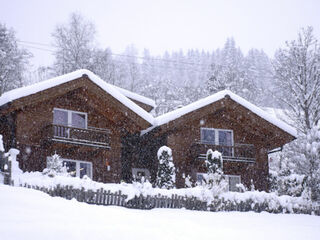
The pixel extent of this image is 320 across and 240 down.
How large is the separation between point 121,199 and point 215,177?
4.04 m

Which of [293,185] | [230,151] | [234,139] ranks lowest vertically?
[293,185]

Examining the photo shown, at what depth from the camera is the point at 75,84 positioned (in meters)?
22.4

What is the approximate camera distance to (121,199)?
16859 mm

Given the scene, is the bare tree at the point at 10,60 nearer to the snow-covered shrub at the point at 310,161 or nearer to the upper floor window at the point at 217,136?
the upper floor window at the point at 217,136

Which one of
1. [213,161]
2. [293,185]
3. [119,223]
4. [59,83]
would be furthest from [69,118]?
[119,223]

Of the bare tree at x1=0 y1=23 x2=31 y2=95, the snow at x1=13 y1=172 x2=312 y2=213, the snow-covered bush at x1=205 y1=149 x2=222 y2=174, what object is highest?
the bare tree at x1=0 y1=23 x2=31 y2=95

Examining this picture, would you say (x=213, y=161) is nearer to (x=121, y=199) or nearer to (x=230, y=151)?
(x=230, y=151)

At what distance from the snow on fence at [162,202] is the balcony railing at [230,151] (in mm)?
5903

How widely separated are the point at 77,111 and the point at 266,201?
32.9 feet

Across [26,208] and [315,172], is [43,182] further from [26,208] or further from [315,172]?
[315,172]

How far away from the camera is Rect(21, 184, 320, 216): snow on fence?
15898 millimetres

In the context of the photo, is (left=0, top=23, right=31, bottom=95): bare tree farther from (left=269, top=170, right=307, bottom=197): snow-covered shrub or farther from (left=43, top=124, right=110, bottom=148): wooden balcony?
(left=269, top=170, right=307, bottom=197): snow-covered shrub

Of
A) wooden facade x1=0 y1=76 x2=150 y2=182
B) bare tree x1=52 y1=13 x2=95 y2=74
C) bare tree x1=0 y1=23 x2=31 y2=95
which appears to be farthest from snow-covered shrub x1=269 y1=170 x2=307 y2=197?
bare tree x1=0 y1=23 x2=31 y2=95

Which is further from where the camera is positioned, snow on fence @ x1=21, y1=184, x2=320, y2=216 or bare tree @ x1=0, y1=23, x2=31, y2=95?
bare tree @ x1=0, y1=23, x2=31, y2=95
